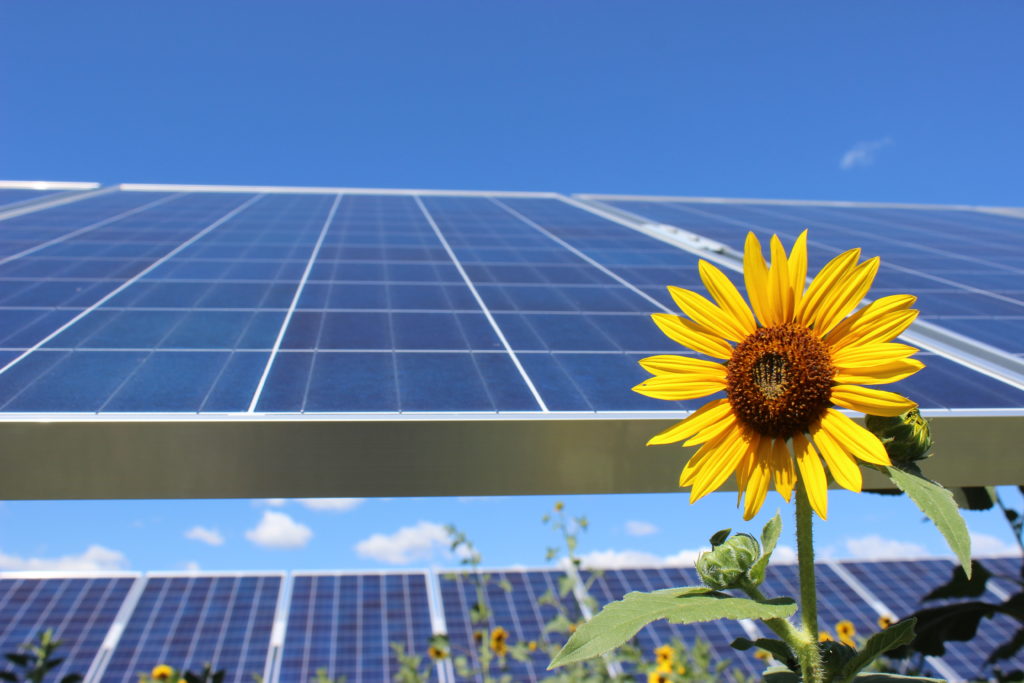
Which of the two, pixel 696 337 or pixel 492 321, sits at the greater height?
pixel 696 337

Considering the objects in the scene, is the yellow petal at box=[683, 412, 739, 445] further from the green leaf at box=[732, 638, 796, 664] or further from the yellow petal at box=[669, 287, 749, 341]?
the green leaf at box=[732, 638, 796, 664]

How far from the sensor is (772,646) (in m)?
1.71

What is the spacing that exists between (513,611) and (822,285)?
1601 cm

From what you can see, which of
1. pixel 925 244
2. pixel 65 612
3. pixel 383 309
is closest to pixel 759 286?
pixel 383 309

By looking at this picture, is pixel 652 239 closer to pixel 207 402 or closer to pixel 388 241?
pixel 388 241

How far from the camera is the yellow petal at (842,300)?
1565 mm

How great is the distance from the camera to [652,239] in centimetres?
1009

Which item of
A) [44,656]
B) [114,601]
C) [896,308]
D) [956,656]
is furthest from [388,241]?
[956,656]

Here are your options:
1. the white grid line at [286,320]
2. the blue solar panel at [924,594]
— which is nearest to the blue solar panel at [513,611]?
the blue solar panel at [924,594]

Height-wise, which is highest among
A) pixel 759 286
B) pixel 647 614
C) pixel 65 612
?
pixel 759 286

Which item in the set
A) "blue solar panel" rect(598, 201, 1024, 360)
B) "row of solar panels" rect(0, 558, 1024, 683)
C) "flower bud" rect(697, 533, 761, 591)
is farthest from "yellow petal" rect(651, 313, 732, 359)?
"row of solar panels" rect(0, 558, 1024, 683)

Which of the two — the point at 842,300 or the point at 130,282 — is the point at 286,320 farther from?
the point at 842,300

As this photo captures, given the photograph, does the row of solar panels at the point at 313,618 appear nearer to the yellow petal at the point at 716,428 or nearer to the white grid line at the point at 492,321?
the white grid line at the point at 492,321

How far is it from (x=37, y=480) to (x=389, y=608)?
587 inches
